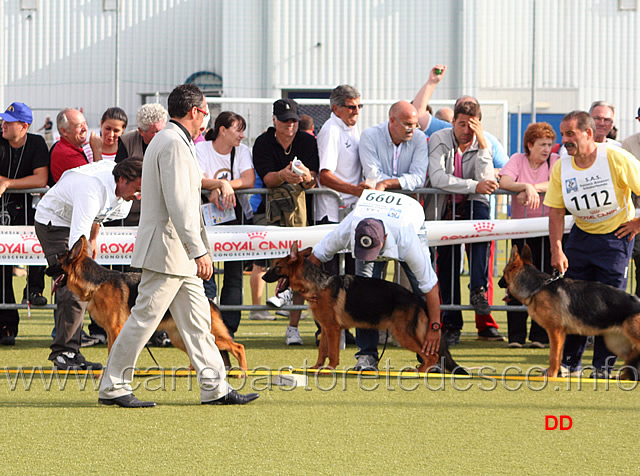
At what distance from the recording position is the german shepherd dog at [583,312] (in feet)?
20.8

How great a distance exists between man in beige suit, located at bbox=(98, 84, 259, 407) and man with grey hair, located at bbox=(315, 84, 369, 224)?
2.52 metres

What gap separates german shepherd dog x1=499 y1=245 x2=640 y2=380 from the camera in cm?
633

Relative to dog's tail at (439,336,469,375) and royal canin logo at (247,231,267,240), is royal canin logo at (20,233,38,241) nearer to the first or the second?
royal canin logo at (247,231,267,240)

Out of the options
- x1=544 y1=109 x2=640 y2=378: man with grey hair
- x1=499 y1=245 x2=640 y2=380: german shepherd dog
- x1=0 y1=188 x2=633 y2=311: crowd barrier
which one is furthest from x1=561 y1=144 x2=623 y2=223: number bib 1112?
x1=0 y1=188 x2=633 y2=311: crowd barrier

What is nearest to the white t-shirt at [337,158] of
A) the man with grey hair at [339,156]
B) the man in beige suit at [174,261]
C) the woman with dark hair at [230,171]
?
the man with grey hair at [339,156]

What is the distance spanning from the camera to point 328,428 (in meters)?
4.95

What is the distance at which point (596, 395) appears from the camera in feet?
19.4

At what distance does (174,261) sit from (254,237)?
8.84 feet

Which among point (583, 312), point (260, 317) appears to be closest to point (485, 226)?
point (583, 312)

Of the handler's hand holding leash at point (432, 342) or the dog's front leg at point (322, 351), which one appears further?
the dog's front leg at point (322, 351)

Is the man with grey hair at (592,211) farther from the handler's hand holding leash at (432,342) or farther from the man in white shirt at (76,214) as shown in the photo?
the man in white shirt at (76,214)

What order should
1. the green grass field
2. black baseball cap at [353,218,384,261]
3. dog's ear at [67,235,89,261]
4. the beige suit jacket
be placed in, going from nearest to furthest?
the green grass field < the beige suit jacket < black baseball cap at [353,218,384,261] < dog's ear at [67,235,89,261]

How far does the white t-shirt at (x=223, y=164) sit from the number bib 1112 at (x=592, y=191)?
9.01ft

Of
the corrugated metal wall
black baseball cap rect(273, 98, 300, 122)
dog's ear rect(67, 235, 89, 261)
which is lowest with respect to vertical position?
dog's ear rect(67, 235, 89, 261)
